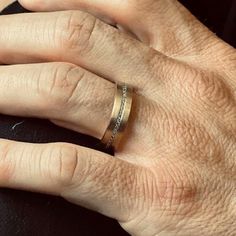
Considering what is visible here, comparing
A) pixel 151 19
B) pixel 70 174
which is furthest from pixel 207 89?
pixel 70 174

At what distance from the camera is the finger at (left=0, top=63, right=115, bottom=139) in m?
0.63

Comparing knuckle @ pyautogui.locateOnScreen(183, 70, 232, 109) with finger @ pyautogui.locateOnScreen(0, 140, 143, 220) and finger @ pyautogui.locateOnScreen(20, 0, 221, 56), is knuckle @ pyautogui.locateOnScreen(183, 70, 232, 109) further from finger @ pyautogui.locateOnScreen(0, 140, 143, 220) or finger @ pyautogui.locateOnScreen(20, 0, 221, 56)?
finger @ pyautogui.locateOnScreen(0, 140, 143, 220)

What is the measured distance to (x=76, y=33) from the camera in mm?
667

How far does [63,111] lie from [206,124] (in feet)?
0.63

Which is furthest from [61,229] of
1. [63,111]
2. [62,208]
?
[63,111]

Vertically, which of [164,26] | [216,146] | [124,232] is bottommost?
[124,232]

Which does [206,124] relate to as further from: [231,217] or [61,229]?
[61,229]

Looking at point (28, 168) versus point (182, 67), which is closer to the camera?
point (28, 168)

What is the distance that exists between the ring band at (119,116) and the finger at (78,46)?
0.04 metres

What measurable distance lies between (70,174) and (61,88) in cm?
11

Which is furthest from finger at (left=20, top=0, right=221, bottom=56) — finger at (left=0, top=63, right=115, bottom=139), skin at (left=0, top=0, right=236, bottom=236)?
finger at (left=0, top=63, right=115, bottom=139)

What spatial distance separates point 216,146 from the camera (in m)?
0.69

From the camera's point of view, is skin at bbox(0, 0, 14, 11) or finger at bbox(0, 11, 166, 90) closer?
finger at bbox(0, 11, 166, 90)

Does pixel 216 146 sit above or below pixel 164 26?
below
